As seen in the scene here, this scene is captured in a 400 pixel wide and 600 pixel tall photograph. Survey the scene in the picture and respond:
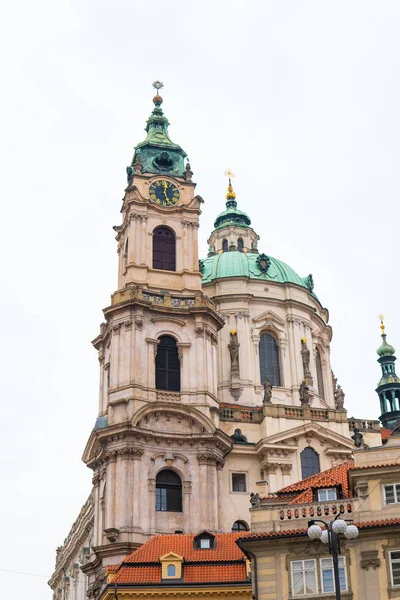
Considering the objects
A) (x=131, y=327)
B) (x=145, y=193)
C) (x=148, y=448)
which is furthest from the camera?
(x=145, y=193)

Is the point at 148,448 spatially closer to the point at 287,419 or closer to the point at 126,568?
the point at 287,419

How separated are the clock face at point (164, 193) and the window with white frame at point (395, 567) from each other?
35.1 metres

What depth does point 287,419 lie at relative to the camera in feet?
179

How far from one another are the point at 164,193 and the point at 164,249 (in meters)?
4.05

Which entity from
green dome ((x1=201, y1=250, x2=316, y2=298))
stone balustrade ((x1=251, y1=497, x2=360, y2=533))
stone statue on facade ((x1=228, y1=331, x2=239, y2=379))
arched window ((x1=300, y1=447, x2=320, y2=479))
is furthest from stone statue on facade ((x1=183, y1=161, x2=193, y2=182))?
stone balustrade ((x1=251, y1=497, x2=360, y2=533))

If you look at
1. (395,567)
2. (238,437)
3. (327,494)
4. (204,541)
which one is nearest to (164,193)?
(238,437)

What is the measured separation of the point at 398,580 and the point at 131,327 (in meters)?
28.0

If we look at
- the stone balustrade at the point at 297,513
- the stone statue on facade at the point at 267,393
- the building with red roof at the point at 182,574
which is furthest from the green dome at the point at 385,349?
the stone balustrade at the point at 297,513

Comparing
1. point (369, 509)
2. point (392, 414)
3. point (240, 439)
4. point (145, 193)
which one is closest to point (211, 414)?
point (240, 439)

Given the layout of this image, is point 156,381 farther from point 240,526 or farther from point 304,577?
point 304,577

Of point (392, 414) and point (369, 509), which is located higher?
point (392, 414)

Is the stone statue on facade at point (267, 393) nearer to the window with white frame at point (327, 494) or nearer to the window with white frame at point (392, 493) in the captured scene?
the window with white frame at point (327, 494)

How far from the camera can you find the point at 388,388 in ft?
269

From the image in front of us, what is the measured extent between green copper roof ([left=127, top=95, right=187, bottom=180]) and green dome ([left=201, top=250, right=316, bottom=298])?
28.9 feet
